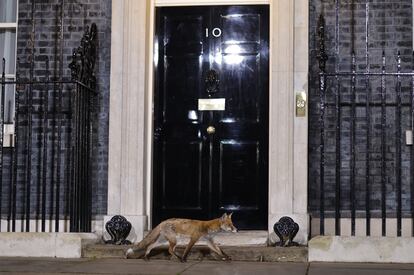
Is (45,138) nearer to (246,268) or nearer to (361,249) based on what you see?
(246,268)

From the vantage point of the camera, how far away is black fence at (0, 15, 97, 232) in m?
7.16

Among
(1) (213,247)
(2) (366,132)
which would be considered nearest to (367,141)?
(2) (366,132)

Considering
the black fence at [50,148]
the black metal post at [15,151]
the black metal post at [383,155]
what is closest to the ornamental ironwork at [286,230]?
the black metal post at [383,155]

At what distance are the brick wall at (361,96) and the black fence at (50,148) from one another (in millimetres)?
2426

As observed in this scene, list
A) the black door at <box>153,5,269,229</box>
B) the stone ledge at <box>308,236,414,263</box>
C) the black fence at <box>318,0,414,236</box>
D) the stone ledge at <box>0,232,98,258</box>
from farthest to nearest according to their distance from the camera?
the black door at <box>153,5,269,229</box>, the black fence at <box>318,0,414,236</box>, the stone ledge at <box>0,232,98,258</box>, the stone ledge at <box>308,236,414,263</box>

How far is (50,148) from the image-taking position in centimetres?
760

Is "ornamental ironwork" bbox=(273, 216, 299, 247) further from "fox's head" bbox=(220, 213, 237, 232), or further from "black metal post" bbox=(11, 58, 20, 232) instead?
"black metal post" bbox=(11, 58, 20, 232)

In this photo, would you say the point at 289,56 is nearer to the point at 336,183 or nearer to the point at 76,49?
the point at 336,183

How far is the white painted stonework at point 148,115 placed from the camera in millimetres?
7070

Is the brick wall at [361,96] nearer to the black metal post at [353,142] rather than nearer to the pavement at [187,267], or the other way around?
the black metal post at [353,142]

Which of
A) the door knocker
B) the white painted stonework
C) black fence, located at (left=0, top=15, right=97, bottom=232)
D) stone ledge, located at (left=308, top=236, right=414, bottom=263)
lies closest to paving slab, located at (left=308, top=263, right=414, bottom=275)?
stone ledge, located at (left=308, top=236, right=414, bottom=263)

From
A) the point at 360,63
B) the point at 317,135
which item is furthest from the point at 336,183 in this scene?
the point at 360,63

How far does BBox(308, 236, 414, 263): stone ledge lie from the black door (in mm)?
1059

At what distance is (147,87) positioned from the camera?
7.59 metres
